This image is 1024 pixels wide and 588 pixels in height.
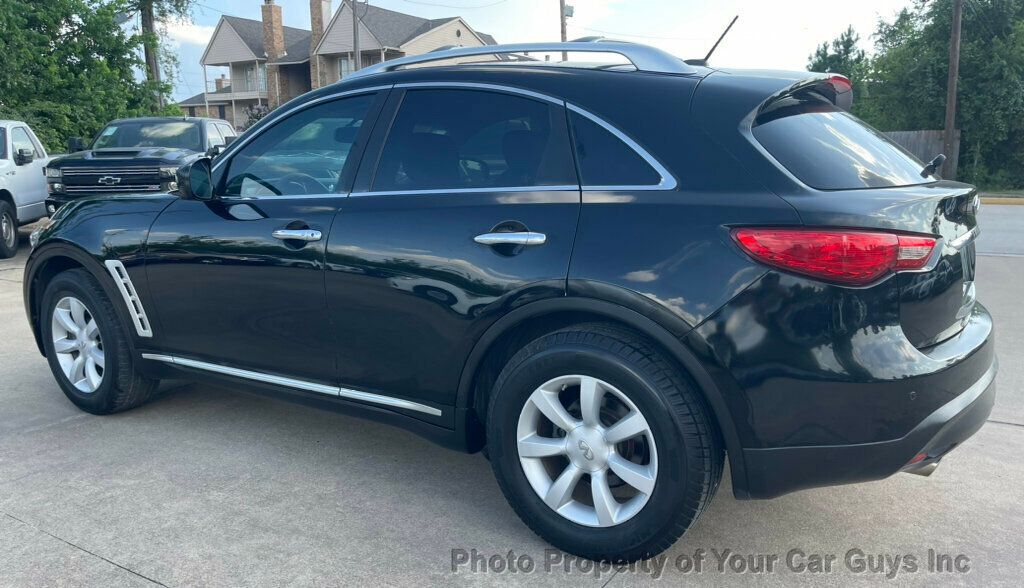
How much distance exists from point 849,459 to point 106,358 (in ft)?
11.8

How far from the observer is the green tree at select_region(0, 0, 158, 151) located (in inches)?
687

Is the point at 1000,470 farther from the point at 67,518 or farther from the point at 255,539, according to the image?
the point at 67,518

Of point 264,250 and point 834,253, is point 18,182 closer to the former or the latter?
point 264,250

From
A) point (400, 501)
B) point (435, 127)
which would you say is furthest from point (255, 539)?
point (435, 127)

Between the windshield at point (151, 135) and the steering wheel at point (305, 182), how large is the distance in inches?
349

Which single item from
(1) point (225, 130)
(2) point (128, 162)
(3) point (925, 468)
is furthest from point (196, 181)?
(1) point (225, 130)

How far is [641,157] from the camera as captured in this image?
9.30 ft

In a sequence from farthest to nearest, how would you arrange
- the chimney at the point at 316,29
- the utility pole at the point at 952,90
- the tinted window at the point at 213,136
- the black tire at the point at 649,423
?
the chimney at the point at 316,29, the utility pole at the point at 952,90, the tinted window at the point at 213,136, the black tire at the point at 649,423

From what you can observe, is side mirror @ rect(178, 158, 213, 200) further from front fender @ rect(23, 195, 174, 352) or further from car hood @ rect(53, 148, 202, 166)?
car hood @ rect(53, 148, 202, 166)

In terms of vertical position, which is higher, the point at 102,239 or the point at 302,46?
the point at 302,46

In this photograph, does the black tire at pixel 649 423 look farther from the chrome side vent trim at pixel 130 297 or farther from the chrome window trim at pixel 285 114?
the chrome side vent trim at pixel 130 297

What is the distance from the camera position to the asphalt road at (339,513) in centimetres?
288

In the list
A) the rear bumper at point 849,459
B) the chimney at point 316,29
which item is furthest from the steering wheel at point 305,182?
the chimney at point 316,29

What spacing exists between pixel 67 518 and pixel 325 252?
1457 mm
